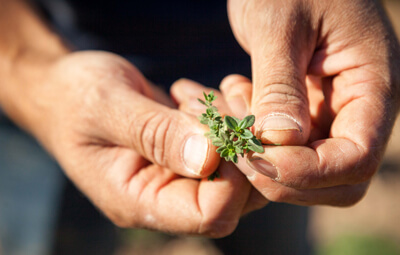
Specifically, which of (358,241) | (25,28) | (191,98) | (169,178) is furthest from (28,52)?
(358,241)

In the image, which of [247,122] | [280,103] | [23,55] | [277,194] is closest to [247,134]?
[247,122]

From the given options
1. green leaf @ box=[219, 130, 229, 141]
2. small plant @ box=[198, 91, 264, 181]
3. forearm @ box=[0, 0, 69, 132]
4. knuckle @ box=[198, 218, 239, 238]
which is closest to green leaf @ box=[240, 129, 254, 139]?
small plant @ box=[198, 91, 264, 181]

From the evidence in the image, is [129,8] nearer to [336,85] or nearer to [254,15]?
[254,15]

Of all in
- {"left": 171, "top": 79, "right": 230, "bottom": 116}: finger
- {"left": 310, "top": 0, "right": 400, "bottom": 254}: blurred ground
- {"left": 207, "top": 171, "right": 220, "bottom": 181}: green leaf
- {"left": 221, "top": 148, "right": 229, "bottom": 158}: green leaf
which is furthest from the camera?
{"left": 310, "top": 0, "right": 400, "bottom": 254}: blurred ground

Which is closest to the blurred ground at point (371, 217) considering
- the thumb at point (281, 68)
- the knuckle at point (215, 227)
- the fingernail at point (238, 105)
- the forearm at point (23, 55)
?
the knuckle at point (215, 227)

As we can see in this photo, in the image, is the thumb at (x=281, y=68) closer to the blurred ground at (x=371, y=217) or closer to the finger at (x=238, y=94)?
the finger at (x=238, y=94)

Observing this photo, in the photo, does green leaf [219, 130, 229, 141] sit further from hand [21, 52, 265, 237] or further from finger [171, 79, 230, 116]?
finger [171, 79, 230, 116]
